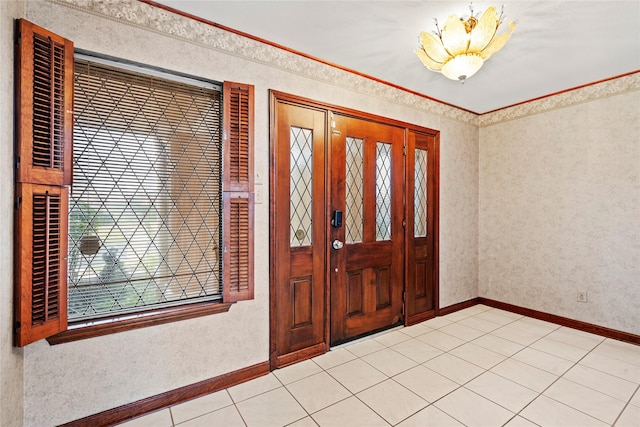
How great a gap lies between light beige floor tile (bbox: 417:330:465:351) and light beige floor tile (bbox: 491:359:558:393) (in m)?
0.45

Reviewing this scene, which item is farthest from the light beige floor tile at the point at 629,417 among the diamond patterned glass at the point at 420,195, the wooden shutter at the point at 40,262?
the wooden shutter at the point at 40,262

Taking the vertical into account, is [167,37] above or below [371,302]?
above

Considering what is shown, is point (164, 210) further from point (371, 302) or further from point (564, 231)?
point (564, 231)

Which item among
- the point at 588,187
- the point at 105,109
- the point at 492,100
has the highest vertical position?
the point at 492,100

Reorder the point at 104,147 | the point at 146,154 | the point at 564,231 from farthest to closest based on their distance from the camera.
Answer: the point at 564,231
the point at 146,154
the point at 104,147

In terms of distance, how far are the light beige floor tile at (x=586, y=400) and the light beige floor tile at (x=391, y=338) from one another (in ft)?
4.01

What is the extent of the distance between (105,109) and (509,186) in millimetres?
4427

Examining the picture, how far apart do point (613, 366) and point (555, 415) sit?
1.17 m

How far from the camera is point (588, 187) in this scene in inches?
126

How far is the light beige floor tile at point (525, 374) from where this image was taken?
2.24m

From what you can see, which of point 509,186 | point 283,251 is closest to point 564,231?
point 509,186

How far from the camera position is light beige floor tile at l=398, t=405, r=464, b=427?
5.93ft

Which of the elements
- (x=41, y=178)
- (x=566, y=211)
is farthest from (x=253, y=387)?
(x=566, y=211)

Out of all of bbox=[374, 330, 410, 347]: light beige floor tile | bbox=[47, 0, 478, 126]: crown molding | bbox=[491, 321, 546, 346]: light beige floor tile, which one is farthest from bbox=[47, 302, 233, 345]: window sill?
bbox=[491, 321, 546, 346]: light beige floor tile
